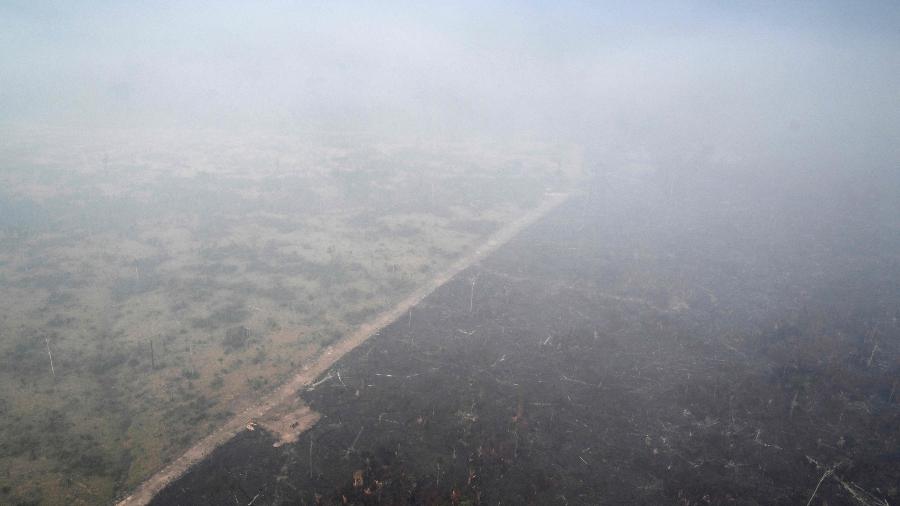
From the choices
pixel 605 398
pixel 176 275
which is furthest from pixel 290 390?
pixel 176 275

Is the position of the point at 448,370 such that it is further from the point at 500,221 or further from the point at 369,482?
the point at 500,221

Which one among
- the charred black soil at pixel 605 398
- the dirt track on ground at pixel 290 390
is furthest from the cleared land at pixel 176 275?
the charred black soil at pixel 605 398

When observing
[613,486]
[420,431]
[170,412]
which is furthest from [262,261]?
[613,486]

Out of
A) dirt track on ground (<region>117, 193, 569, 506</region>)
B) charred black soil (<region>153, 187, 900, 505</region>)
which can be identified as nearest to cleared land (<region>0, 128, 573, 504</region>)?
dirt track on ground (<region>117, 193, 569, 506</region>)

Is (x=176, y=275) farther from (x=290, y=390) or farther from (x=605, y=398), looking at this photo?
(x=605, y=398)

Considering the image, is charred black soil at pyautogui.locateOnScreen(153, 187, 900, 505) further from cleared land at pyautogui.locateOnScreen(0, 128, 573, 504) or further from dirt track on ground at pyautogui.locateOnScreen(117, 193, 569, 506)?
cleared land at pyautogui.locateOnScreen(0, 128, 573, 504)

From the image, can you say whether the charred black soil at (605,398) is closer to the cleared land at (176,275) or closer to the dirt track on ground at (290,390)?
the dirt track on ground at (290,390)
